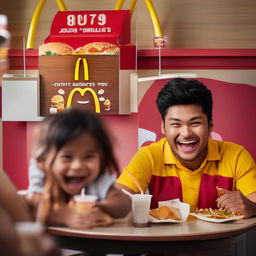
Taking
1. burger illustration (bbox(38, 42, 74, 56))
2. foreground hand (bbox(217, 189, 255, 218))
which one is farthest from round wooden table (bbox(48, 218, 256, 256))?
burger illustration (bbox(38, 42, 74, 56))

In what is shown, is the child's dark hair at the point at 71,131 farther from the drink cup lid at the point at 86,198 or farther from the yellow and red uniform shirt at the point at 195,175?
the yellow and red uniform shirt at the point at 195,175

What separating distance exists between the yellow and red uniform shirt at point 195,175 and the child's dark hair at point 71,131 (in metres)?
1.27

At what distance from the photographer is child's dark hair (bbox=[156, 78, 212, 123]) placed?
3.91 feet

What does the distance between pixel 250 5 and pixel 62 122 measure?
2.48 m

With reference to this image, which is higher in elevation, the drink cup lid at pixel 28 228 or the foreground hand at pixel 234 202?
the drink cup lid at pixel 28 228

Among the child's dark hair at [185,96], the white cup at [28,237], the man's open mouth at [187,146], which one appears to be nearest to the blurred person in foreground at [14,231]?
the white cup at [28,237]

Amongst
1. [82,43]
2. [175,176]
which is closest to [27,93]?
[82,43]

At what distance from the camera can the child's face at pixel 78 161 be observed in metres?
0.31

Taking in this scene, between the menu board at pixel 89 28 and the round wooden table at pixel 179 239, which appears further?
→ the menu board at pixel 89 28

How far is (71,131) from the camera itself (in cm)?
31

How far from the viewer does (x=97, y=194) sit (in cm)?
34

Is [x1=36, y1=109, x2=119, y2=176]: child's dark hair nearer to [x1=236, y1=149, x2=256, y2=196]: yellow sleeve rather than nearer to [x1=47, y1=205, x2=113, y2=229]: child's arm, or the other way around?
[x1=47, y1=205, x2=113, y2=229]: child's arm

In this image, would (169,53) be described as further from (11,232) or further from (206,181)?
(11,232)

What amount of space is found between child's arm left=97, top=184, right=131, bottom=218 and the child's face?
4 centimetres
